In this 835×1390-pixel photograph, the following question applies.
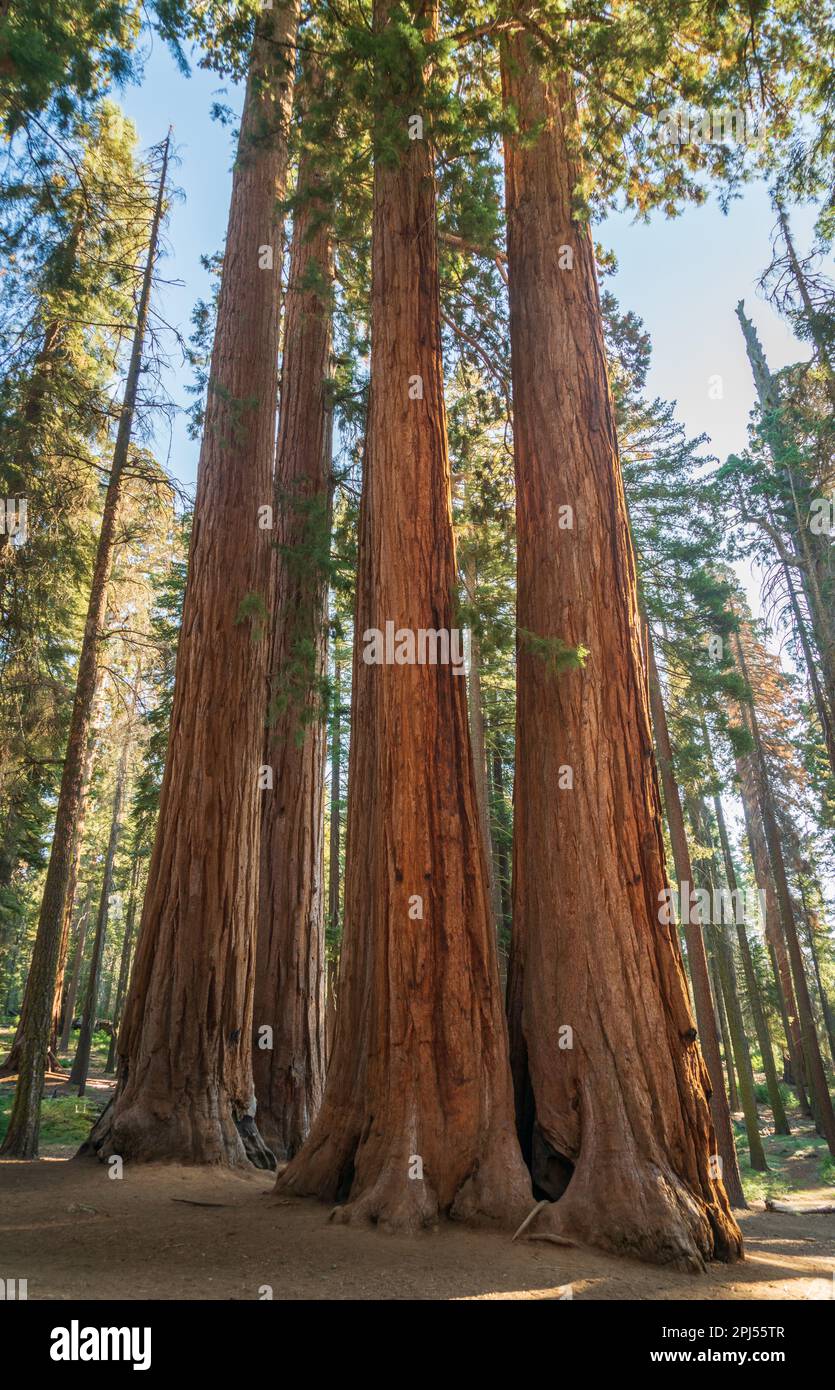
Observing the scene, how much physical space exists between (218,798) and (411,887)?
9.91ft

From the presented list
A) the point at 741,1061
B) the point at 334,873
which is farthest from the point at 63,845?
the point at 741,1061

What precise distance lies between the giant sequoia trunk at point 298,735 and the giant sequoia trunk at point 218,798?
0.94 meters

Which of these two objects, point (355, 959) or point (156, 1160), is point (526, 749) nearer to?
point (355, 959)

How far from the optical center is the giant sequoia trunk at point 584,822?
4.75 metres

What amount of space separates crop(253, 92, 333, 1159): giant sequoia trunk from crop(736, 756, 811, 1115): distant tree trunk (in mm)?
18151

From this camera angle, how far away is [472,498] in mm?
10609

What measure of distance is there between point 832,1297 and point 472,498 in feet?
29.0

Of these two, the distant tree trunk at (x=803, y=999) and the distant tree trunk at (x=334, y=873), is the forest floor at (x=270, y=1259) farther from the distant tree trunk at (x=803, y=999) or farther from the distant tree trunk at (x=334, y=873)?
the distant tree trunk at (x=803, y=999)

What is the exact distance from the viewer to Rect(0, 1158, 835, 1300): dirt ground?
11.8 feet

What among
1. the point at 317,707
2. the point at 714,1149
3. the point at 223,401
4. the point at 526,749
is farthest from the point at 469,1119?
the point at 223,401

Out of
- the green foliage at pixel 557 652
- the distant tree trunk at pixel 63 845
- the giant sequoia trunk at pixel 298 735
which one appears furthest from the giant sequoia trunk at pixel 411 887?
the distant tree trunk at pixel 63 845

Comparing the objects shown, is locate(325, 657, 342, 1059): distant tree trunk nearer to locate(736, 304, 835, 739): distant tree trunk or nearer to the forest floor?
the forest floor
